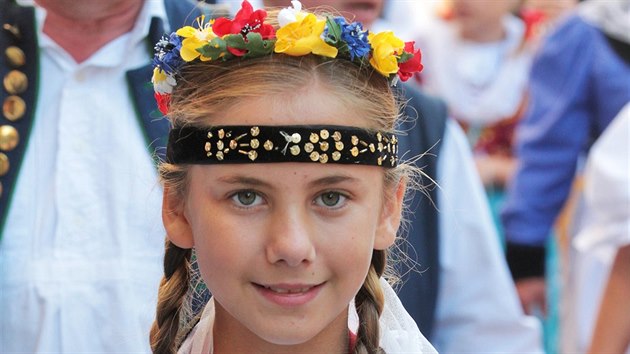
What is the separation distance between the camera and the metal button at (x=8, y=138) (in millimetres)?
3346

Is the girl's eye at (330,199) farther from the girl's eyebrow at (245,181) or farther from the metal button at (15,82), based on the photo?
the metal button at (15,82)

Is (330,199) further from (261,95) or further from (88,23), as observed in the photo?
(88,23)

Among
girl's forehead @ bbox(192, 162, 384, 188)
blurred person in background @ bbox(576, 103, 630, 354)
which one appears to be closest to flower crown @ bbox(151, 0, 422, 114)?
girl's forehead @ bbox(192, 162, 384, 188)

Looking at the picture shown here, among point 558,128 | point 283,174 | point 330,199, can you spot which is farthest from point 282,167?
point 558,128

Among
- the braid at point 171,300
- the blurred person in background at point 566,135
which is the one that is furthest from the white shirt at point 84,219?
the blurred person in background at point 566,135

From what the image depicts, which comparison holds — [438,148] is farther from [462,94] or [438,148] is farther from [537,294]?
[462,94]

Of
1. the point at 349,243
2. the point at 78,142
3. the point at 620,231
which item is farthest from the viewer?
the point at 620,231

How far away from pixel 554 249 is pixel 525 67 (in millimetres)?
1094

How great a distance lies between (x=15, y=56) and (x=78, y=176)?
0.32 metres

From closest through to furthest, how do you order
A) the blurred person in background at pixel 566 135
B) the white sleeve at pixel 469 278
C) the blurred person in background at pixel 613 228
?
1. the white sleeve at pixel 469 278
2. the blurred person in background at pixel 613 228
3. the blurred person in background at pixel 566 135

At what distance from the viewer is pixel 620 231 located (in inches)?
179

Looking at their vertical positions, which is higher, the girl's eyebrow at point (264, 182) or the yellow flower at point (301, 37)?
the yellow flower at point (301, 37)

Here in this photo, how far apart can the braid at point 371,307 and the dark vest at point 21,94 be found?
662mm

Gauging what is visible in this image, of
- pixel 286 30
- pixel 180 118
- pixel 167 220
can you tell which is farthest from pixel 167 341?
pixel 286 30
